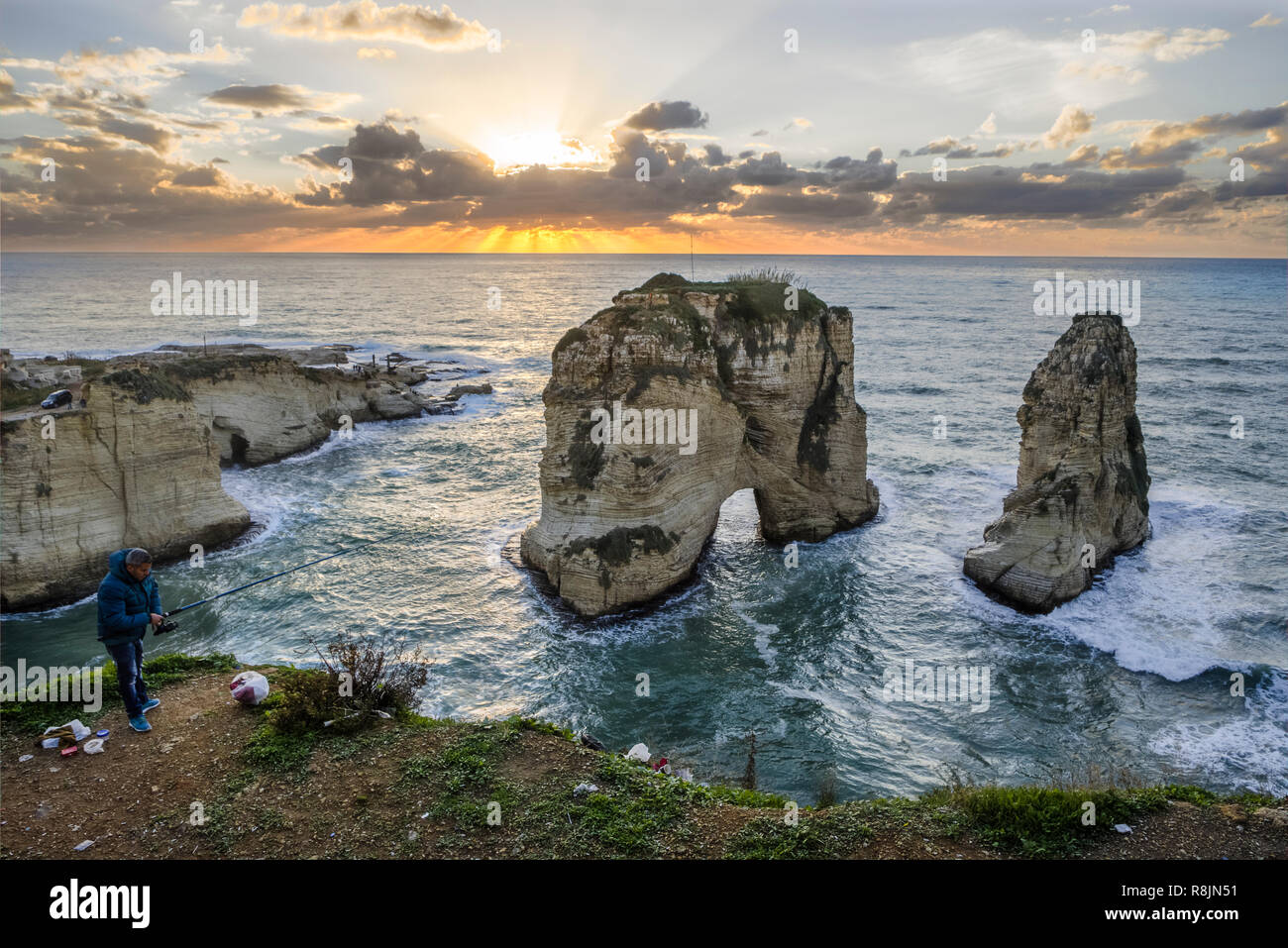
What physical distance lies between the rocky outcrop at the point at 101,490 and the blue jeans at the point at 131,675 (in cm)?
1397

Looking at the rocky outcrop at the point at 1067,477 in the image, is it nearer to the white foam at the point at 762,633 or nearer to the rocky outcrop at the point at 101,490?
the white foam at the point at 762,633

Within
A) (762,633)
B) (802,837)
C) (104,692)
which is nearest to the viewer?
(802,837)

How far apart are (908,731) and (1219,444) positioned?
3019 centimetres

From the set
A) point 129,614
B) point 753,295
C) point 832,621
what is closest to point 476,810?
point 129,614

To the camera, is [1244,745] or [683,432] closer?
[1244,745]

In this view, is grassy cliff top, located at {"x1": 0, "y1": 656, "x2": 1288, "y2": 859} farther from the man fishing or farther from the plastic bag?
the man fishing

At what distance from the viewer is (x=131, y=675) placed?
9.45 meters

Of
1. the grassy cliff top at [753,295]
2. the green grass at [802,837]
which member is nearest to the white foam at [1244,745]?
the green grass at [802,837]

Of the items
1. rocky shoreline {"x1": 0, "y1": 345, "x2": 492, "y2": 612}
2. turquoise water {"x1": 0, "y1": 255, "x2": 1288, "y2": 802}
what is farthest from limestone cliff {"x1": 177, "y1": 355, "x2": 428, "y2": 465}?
rocky shoreline {"x1": 0, "y1": 345, "x2": 492, "y2": 612}

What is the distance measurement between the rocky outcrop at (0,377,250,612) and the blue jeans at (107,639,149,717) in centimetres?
1397

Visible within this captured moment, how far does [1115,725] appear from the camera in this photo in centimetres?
1506

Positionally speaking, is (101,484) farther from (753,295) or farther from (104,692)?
(753,295)

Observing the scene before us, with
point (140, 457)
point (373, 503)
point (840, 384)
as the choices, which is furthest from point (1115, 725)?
point (140, 457)

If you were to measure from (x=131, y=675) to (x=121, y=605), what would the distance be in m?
1.27
